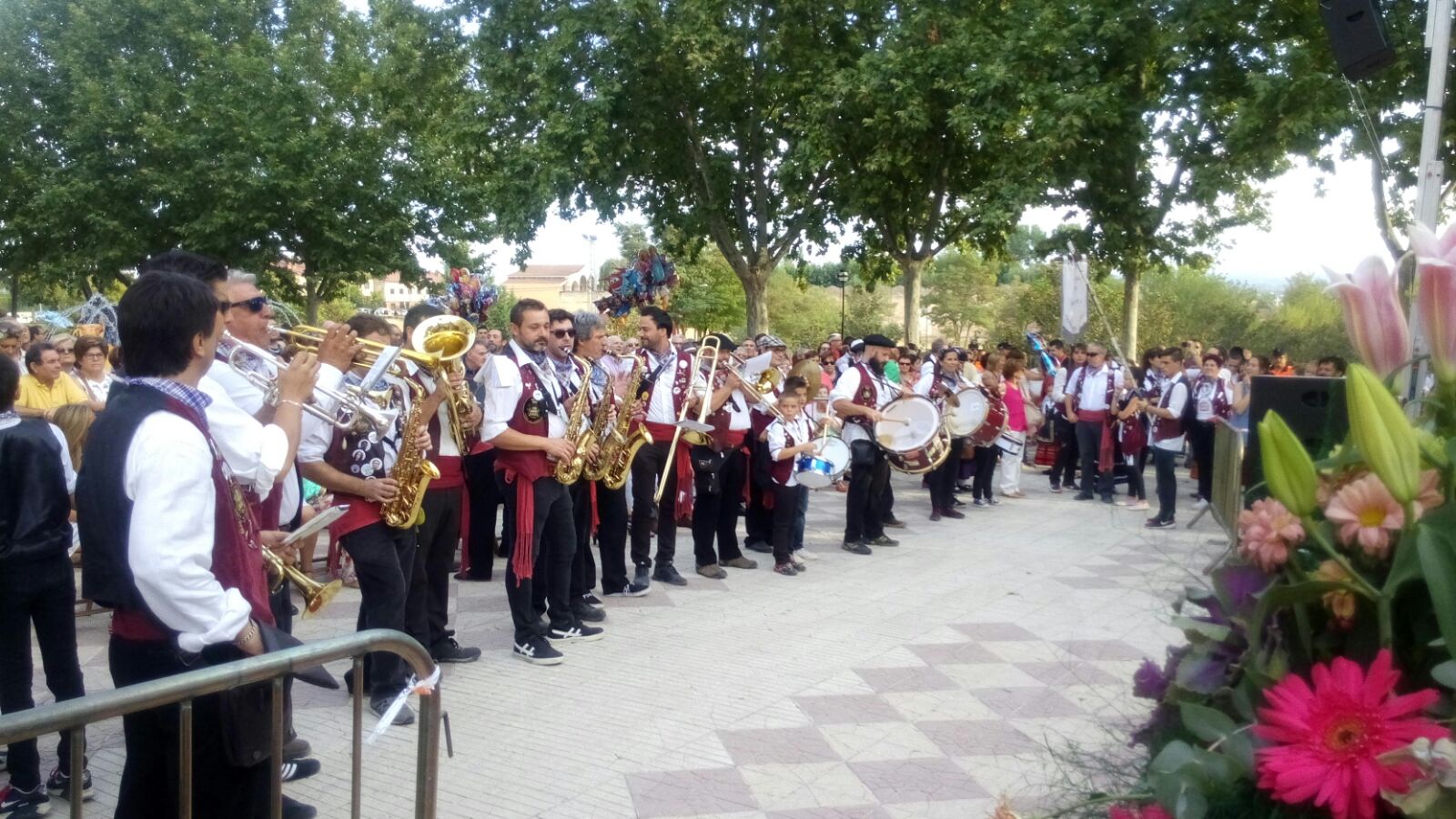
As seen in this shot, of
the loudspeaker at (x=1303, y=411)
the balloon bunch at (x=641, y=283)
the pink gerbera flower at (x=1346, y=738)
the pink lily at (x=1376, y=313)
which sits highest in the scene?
the balloon bunch at (x=641, y=283)

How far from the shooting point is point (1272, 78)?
52.9ft

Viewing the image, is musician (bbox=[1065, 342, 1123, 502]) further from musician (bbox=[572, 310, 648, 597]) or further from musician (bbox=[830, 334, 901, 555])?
musician (bbox=[572, 310, 648, 597])

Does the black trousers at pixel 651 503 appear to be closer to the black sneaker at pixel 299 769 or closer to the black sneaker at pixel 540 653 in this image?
the black sneaker at pixel 540 653

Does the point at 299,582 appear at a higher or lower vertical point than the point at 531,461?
lower

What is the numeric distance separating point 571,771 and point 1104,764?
3.40 metres

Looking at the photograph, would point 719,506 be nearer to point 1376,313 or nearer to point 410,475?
point 410,475

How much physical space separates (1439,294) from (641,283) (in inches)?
535

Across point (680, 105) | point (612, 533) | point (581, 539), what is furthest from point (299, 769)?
point (680, 105)

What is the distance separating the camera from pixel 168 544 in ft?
8.80

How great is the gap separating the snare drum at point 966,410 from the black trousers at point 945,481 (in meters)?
0.20

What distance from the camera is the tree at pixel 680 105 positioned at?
2116cm

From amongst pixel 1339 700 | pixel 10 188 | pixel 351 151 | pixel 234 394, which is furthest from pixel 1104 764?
pixel 10 188

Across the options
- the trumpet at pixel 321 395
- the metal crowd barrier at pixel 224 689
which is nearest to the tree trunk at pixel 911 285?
the trumpet at pixel 321 395

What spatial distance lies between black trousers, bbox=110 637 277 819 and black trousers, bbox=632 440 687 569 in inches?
197
